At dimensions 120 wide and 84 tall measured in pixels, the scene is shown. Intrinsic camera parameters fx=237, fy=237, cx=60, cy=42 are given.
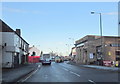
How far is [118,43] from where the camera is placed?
209ft

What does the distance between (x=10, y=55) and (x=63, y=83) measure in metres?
23.6

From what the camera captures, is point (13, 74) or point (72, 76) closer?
point (72, 76)

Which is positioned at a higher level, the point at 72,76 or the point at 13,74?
the point at 13,74

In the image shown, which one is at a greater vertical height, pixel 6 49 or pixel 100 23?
pixel 100 23

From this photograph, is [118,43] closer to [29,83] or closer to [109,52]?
[109,52]

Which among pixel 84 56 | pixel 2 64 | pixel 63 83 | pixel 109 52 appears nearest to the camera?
pixel 63 83

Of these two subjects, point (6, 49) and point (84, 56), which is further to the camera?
point (84, 56)

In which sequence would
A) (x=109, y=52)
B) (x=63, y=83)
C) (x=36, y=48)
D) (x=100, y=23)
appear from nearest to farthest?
(x=63, y=83) < (x=100, y=23) < (x=109, y=52) < (x=36, y=48)

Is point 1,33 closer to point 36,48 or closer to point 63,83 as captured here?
point 63,83

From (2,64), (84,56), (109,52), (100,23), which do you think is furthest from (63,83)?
(84,56)

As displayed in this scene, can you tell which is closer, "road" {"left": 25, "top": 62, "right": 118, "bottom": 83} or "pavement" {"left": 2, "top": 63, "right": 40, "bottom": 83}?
"pavement" {"left": 2, "top": 63, "right": 40, "bottom": 83}

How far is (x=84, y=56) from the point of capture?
84.6 metres

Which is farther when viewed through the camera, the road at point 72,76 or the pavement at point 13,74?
the road at point 72,76

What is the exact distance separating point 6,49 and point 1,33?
2.71 metres
